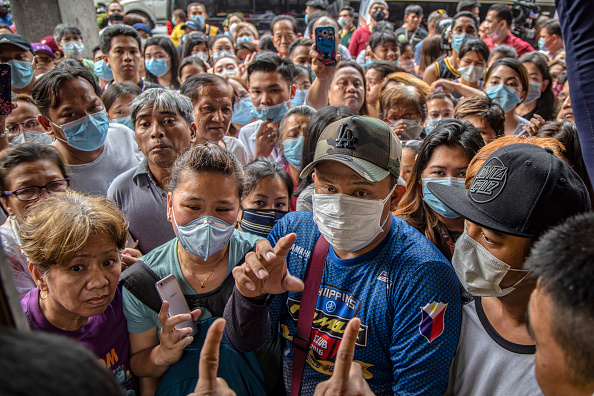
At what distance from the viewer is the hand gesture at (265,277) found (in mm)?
1614

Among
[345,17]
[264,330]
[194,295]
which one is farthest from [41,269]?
[345,17]

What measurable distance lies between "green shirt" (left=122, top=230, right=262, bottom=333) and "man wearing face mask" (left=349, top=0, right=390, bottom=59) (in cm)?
712

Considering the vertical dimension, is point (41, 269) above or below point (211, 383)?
below

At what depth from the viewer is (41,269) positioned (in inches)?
71.1

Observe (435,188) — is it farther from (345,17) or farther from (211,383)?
(345,17)

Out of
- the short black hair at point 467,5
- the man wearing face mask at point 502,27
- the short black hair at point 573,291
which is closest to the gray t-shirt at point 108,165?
the short black hair at point 573,291

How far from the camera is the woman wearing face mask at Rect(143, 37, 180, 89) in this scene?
230 inches

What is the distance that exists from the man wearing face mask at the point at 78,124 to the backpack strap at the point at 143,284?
141 cm

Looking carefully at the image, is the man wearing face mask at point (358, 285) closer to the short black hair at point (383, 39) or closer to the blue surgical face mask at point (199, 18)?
the short black hair at point (383, 39)

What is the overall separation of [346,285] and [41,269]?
4.50 feet

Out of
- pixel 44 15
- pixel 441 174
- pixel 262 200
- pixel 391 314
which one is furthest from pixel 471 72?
pixel 44 15

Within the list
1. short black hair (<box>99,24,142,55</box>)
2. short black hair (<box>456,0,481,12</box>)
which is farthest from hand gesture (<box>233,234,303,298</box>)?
short black hair (<box>456,0,481,12</box>)

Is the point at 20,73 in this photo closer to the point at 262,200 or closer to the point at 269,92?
the point at 269,92

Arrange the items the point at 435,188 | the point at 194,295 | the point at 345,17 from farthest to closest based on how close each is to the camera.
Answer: the point at 345,17, the point at 194,295, the point at 435,188
